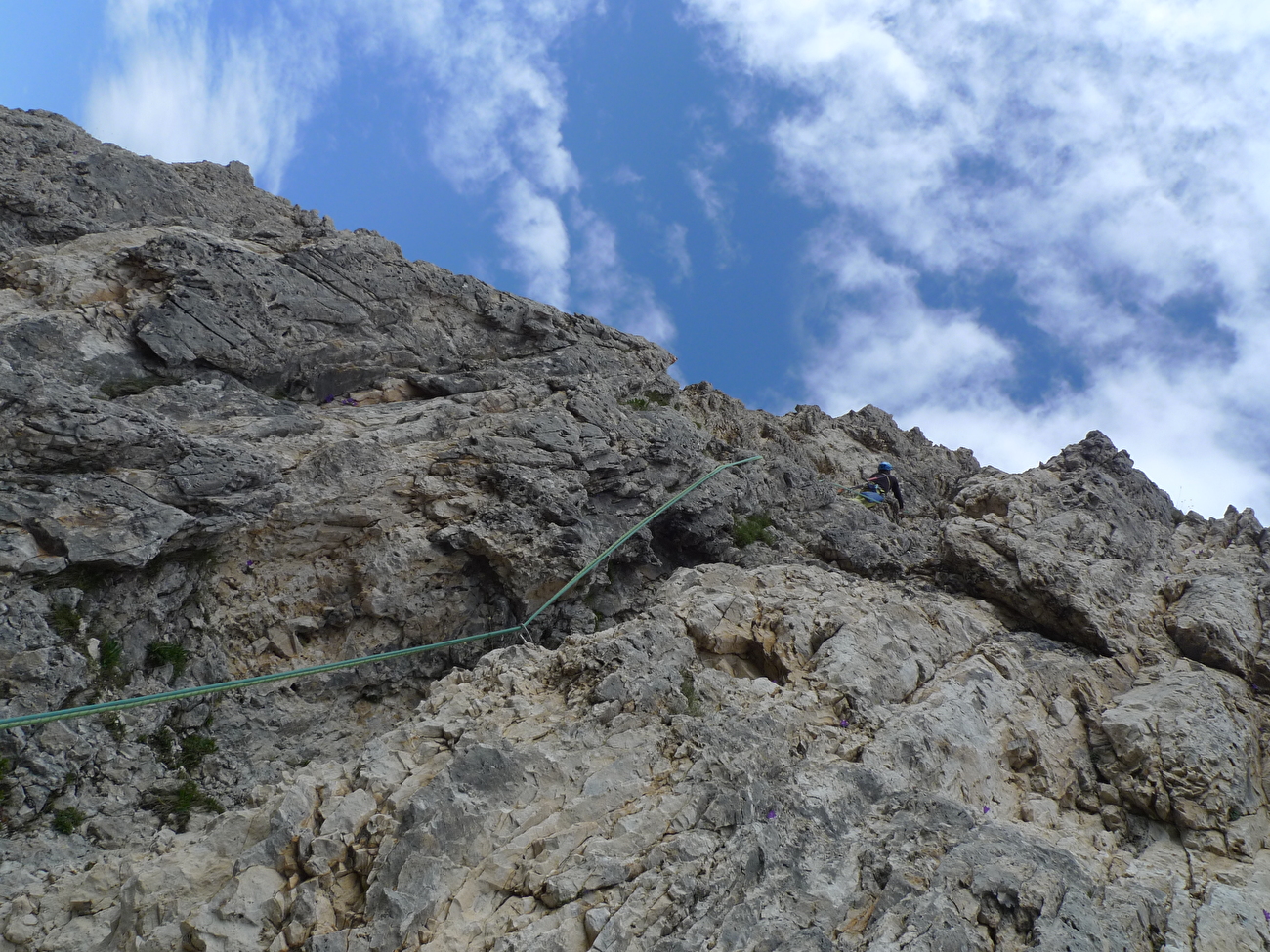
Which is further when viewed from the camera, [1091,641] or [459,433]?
[459,433]

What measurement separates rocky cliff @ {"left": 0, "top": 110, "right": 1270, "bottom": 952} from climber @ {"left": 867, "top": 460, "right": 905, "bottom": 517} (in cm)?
89

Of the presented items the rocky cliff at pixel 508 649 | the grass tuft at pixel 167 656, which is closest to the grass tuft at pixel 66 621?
the rocky cliff at pixel 508 649

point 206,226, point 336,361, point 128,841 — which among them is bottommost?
point 128,841

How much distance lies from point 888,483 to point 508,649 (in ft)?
36.7

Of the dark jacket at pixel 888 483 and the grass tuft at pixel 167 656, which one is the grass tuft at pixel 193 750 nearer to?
the grass tuft at pixel 167 656

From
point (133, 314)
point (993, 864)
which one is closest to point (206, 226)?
point (133, 314)

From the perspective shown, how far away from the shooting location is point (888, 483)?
18453 mm

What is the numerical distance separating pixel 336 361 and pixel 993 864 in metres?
13.8

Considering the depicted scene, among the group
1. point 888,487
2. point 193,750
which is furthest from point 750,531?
point 193,750

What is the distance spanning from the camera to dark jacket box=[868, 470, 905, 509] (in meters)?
18.3

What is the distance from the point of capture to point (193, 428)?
12570 millimetres

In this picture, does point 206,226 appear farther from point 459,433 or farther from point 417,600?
point 417,600

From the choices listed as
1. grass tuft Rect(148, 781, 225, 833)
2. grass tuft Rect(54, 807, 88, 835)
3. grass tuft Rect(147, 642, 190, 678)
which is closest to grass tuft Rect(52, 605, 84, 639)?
grass tuft Rect(147, 642, 190, 678)

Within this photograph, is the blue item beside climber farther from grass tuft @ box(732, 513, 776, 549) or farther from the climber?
grass tuft @ box(732, 513, 776, 549)
